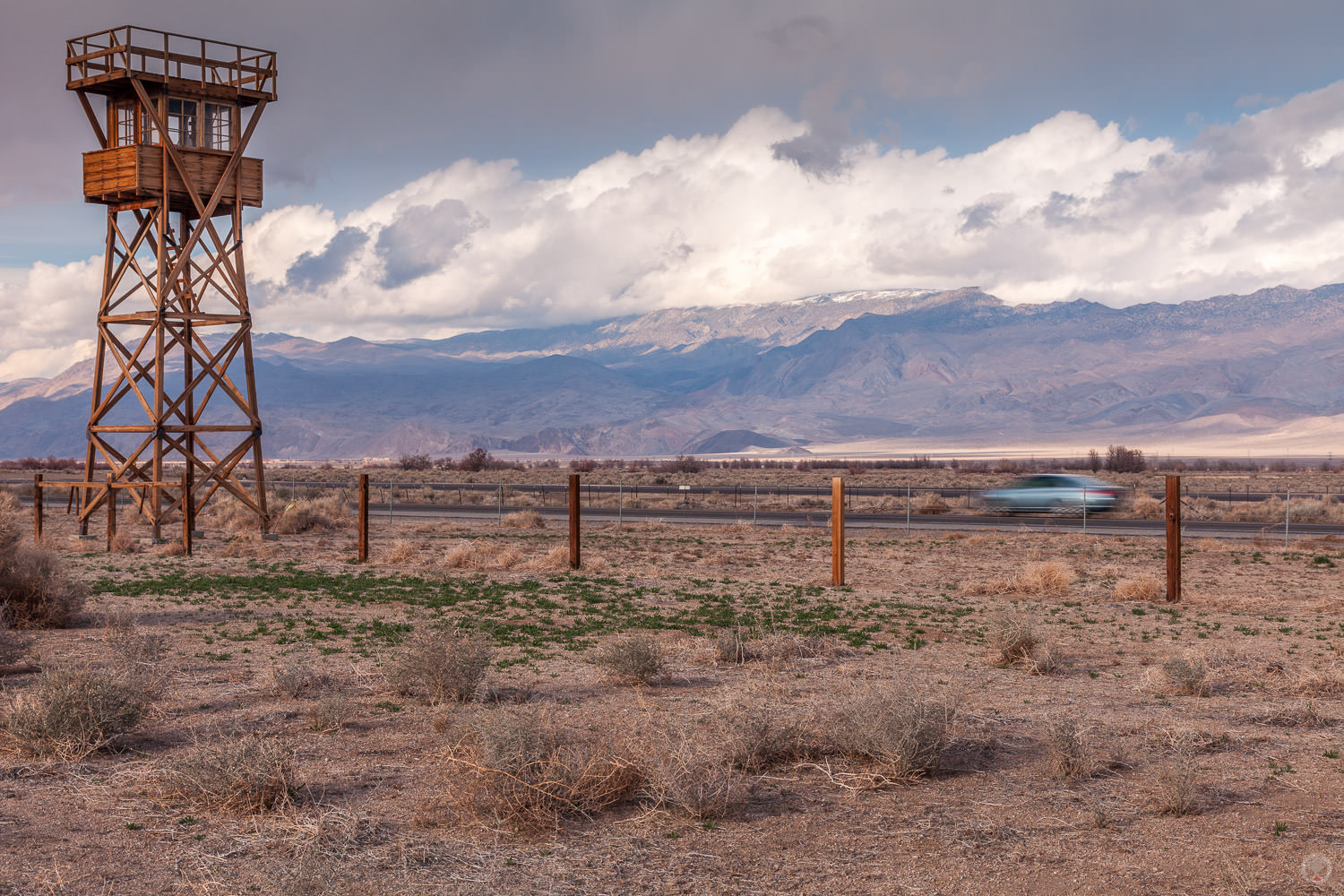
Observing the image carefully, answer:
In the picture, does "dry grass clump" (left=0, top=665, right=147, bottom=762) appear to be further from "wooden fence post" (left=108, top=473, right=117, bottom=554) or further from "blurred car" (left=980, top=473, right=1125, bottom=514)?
"blurred car" (left=980, top=473, right=1125, bottom=514)

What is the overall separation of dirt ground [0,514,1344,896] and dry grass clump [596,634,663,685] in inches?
10.4

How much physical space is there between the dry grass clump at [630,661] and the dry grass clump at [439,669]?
1.23m

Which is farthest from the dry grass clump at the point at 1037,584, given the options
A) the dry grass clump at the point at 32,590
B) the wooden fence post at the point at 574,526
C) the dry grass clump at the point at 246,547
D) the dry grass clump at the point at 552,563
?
the dry grass clump at the point at 246,547

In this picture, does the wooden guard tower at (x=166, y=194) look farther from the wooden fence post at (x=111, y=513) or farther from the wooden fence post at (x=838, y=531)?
the wooden fence post at (x=838, y=531)

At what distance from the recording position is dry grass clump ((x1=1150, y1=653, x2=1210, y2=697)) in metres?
10.6

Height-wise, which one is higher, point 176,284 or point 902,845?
point 176,284

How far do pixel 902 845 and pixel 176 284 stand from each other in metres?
24.7

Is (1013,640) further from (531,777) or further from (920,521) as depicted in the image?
(920,521)

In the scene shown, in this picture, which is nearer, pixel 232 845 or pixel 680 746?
pixel 232 845

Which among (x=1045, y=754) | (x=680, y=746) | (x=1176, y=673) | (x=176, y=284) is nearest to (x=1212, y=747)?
(x=1045, y=754)

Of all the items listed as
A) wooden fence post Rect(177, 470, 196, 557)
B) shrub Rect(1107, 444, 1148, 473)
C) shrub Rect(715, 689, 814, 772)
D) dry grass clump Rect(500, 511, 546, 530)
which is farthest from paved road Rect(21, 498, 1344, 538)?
shrub Rect(1107, 444, 1148, 473)

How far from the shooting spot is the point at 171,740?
8539 millimetres

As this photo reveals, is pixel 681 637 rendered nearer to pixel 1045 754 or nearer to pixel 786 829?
pixel 1045 754

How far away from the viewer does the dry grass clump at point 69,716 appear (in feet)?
26.1
